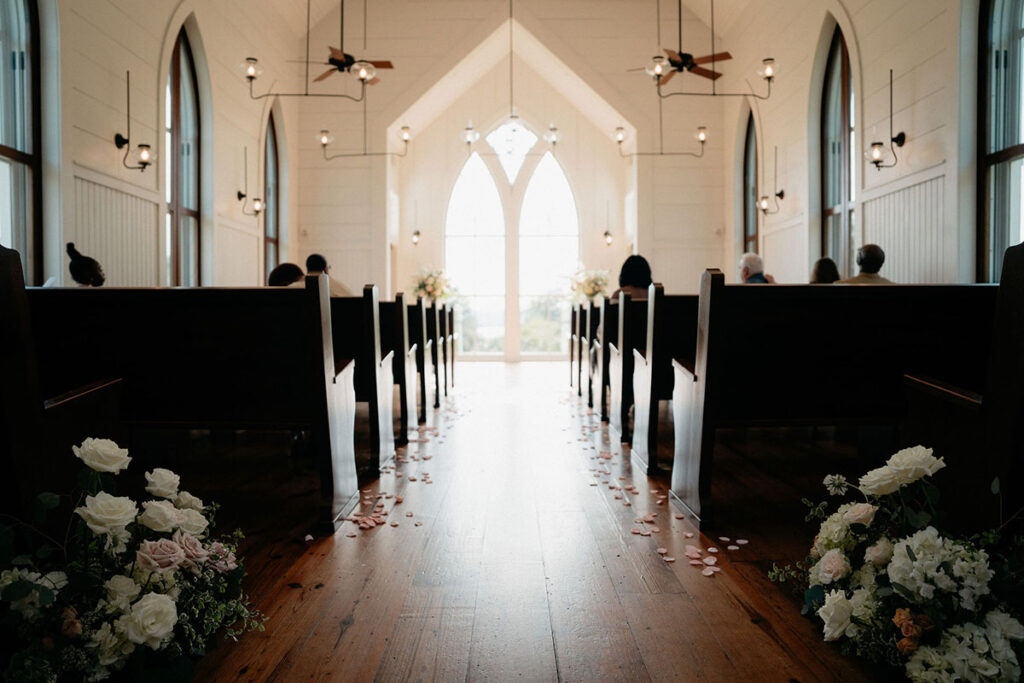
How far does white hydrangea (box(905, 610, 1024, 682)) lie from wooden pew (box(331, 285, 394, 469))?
91.2 inches

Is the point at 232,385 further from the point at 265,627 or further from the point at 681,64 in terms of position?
the point at 681,64

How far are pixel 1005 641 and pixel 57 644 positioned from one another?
164 centimetres

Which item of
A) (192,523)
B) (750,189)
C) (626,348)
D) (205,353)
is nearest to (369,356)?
(205,353)

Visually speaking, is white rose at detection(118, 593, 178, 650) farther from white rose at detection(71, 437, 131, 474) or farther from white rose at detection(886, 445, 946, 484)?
white rose at detection(886, 445, 946, 484)

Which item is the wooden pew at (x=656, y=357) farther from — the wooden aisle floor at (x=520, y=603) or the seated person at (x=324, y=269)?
the seated person at (x=324, y=269)

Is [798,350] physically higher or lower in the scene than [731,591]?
higher

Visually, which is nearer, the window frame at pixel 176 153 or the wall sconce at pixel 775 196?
the window frame at pixel 176 153

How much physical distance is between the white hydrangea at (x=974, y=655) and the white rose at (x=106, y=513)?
1449mm

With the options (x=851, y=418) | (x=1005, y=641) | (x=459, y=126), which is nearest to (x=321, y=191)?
(x=459, y=126)

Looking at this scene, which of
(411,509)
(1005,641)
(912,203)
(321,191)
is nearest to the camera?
(1005,641)

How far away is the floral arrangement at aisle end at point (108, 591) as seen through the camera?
1221 mm

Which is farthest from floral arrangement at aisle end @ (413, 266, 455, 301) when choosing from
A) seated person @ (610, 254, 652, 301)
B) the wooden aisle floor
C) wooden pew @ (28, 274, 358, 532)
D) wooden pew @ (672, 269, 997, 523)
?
wooden pew @ (672, 269, 997, 523)

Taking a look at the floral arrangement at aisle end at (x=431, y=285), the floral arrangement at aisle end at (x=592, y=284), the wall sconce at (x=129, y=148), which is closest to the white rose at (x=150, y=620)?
the wall sconce at (x=129, y=148)

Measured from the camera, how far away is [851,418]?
246cm
